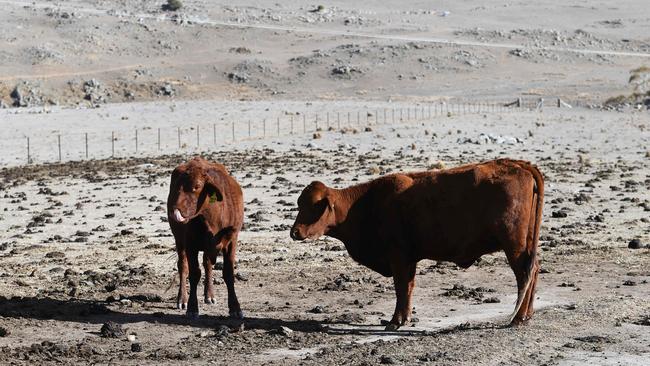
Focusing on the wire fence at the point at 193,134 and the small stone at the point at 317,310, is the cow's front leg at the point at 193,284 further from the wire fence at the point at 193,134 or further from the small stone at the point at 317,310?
the wire fence at the point at 193,134

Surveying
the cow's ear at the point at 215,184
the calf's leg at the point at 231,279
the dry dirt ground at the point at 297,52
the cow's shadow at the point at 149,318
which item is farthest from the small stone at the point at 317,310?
the dry dirt ground at the point at 297,52

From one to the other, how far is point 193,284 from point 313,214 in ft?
6.03

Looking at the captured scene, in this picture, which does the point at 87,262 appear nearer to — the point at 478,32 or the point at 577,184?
the point at 577,184

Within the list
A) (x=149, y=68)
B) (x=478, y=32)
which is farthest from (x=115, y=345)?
(x=478, y=32)

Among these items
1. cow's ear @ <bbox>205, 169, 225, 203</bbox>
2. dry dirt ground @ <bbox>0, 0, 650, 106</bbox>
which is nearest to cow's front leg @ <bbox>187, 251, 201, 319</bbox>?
cow's ear @ <bbox>205, 169, 225, 203</bbox>

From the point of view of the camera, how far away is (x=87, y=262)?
65.6 feet

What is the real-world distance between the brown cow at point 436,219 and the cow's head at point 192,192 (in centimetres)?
125

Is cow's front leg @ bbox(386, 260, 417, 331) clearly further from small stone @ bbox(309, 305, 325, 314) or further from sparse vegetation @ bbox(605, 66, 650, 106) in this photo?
sparse vegetation @ bbox(605, 66, 650, 106)

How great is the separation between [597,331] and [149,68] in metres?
87.5

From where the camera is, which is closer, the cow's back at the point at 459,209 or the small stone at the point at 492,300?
the cow's back at the point at 459,209

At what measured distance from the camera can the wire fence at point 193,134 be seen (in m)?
47.9

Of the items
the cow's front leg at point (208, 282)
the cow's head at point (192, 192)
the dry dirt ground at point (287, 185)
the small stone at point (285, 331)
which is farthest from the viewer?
the cow's front leg at point (208, 282)

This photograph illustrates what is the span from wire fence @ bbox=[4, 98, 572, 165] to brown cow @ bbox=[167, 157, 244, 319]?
97.4ft

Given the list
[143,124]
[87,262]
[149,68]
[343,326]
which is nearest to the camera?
[343,326]
